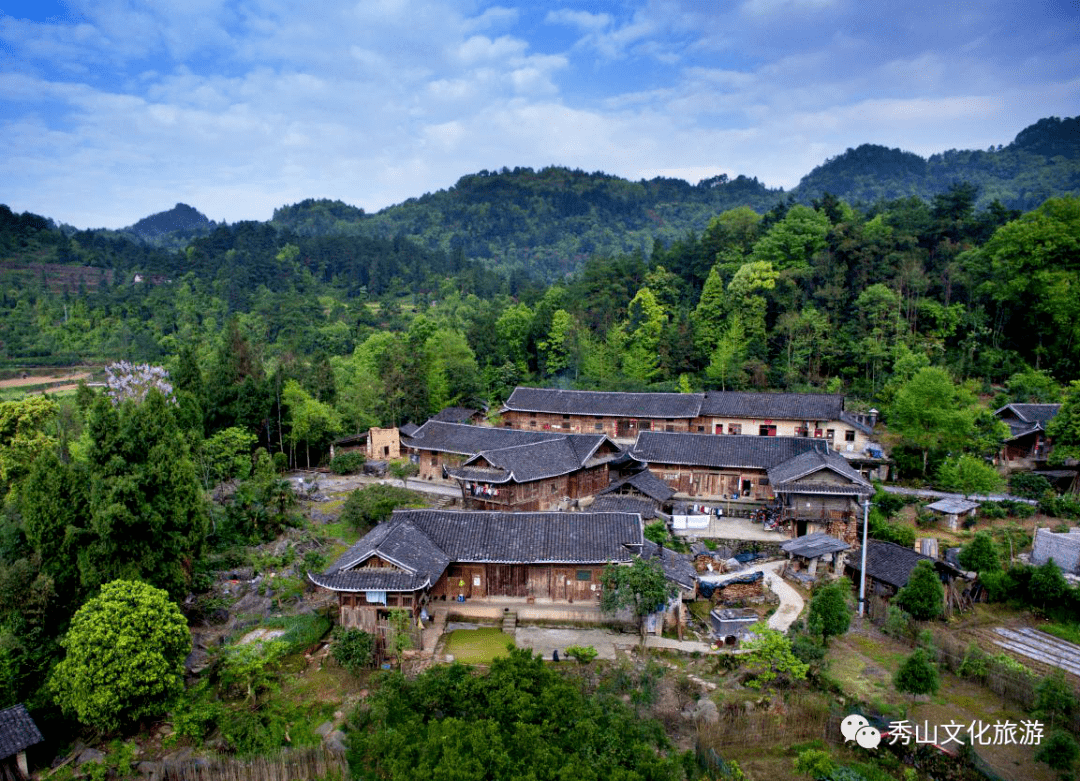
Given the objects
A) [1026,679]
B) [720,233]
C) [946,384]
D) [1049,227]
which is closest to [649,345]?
[720,233]

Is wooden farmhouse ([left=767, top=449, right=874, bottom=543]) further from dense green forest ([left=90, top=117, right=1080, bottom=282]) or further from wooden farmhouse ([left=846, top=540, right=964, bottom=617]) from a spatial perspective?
dense green forest ([left=90, top=117, right=1080, bottom=282])

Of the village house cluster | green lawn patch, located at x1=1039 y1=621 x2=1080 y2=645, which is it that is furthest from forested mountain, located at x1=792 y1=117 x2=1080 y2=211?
green lawn patch, located at x1=1039 y1=621 x2=1080 y2=645

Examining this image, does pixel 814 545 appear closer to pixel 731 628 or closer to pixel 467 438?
pixel 731 628

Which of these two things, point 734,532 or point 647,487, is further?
point 647,487

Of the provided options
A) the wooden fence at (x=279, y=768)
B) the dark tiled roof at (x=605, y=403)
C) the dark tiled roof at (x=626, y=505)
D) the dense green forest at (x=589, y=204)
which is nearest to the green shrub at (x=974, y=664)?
the dark tiled roof at (x=626, y=505)

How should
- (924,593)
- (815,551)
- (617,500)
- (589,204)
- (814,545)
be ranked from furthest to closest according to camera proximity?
(589,204) → (617,500) → (814,545) → (815,551) → (924,593)

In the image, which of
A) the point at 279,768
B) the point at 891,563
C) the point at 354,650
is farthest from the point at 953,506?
the point at 279,768

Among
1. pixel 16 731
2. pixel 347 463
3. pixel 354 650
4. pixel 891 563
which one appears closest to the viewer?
pixel 16 731
